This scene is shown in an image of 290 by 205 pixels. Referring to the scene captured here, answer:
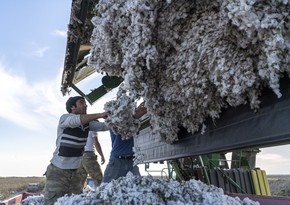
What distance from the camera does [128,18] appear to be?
1867 millimetres

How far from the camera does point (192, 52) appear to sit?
1773 millimetres

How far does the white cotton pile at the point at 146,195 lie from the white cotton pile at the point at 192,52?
0.36 metres

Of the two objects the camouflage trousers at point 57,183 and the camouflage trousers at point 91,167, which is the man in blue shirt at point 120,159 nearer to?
the camouflage trousers at point 57,183

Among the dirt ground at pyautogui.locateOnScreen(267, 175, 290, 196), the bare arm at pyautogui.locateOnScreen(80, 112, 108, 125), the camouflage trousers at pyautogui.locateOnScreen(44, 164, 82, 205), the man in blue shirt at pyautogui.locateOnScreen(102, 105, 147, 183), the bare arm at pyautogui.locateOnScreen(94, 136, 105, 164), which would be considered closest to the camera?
the bare arm at pyautogui.locateOnScreen(80, 112, 108, 125)

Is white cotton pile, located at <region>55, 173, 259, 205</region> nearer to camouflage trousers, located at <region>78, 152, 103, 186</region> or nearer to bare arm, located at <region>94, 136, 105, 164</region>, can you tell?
camouflage trousers, located at <region>78, 152, 103, 186</region>

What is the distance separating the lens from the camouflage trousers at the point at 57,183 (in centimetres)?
321

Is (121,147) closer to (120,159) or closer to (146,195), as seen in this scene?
(120,159)

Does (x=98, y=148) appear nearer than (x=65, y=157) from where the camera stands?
No

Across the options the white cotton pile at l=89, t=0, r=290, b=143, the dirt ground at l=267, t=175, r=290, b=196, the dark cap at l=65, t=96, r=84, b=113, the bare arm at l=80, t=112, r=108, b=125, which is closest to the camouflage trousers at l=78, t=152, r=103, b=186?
the dark cap at l=65, t=96, r=84, b=113

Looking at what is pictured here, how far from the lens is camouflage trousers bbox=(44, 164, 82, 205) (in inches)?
126

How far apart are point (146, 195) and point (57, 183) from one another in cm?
171

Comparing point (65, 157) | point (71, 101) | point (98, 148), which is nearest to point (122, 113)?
point (65, 157)

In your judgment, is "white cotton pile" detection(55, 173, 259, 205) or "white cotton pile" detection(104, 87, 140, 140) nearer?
"white cotton pile" detection(55, 173, 259, 205)

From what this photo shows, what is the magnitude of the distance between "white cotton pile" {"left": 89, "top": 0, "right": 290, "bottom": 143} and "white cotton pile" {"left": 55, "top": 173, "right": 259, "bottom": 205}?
1.17 feet
